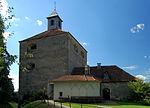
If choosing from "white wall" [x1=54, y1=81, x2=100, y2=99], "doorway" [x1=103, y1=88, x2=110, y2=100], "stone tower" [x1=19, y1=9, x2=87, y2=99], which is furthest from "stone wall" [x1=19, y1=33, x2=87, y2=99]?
"doorway" [x1=103, y1=88, x2=110, y2=100]

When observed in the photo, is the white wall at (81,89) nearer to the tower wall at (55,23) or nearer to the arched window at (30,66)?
the arched window at (30,66)

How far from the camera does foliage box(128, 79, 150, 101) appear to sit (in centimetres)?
1873

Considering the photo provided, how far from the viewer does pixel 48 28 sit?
30750mm

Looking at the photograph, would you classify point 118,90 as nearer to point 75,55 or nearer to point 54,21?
point 75,55

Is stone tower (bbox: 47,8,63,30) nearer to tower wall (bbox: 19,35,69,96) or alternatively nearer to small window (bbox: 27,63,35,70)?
tower wall (bbox: 19,35,69,96)

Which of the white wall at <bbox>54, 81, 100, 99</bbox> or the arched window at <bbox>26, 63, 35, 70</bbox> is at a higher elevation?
the arched window at <bbox>26, 63, 35, 70</bbox>

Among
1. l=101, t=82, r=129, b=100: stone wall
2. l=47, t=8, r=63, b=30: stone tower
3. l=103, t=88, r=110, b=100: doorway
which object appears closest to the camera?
l=101, t=82, r=129, b=100: stone wall

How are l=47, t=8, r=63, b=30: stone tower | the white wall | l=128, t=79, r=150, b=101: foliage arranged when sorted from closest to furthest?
1. the white wall
2. l=128, t=79, r=150, b=101: foliage
3. l=47, t=8, r=63, b=30: stone tower

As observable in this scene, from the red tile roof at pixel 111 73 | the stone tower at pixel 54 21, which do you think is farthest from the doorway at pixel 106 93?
the stone tower at pixel 54 21

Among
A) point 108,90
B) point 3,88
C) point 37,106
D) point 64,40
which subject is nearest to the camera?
point 37,106

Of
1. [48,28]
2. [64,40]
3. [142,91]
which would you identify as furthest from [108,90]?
[48,28]

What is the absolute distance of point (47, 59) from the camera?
24.9 metres

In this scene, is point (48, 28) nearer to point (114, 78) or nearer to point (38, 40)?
point (38, 40)

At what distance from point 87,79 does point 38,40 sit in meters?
13.2
